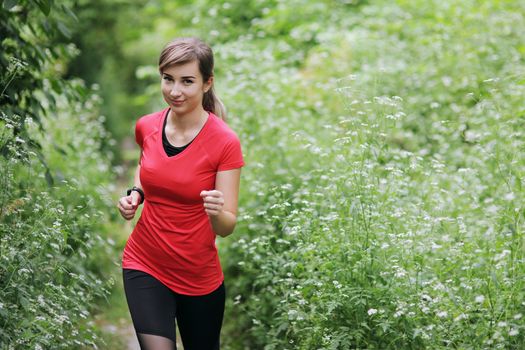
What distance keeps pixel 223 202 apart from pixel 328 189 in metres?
1.52

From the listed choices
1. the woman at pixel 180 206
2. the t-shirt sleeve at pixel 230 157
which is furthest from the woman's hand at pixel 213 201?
the t-shirt sleeve at pixel 230 157

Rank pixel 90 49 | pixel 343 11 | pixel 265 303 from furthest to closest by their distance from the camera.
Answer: pixel 90 49 < pixel 343 11 < pixel 265 303

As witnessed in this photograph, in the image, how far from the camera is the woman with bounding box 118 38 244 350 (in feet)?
11.5

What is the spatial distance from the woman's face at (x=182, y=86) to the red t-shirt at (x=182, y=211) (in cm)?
15

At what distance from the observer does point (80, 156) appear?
818 centimetres

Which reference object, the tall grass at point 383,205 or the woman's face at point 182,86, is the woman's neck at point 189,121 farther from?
the tall grass at point 383,205

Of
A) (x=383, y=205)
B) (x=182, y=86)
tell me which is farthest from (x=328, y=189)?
(x=182, y=86)

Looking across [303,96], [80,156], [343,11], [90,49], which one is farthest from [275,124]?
[90,49]

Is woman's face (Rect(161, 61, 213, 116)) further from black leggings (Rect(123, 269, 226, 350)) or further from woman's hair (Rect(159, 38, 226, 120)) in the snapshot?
black leggings (Rect(123, 269, 226, 350))

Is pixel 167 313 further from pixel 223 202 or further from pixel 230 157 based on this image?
pixel 230 157

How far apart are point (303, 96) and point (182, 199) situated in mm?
4519

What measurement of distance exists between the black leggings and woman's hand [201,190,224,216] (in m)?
0.58

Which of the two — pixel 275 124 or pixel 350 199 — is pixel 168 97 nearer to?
pixel 350 199

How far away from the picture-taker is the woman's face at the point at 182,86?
353 centimetres
